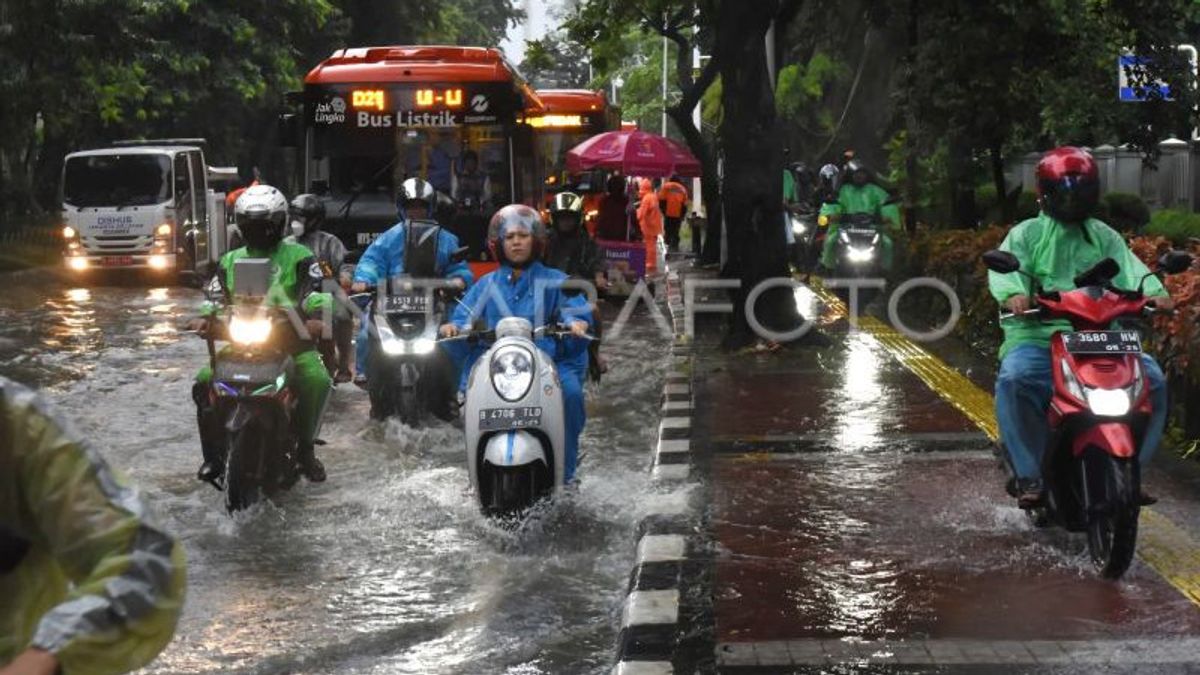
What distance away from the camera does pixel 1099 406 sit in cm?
669

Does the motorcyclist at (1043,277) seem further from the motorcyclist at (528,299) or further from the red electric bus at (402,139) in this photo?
the red electric bus at (402,139)

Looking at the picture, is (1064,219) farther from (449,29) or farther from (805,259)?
(449,29)

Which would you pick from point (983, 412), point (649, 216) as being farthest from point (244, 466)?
point (649, 216)

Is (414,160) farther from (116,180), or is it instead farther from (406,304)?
(116,180)

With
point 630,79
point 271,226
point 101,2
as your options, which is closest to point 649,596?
point 271,226

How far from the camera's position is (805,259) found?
2606 cm

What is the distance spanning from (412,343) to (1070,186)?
16.1 ft

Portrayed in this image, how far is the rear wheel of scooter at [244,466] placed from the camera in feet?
27.5

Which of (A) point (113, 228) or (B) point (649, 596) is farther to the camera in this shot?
(A) point (113, 228)

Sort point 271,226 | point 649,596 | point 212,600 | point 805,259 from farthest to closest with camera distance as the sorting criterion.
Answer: point 805,259
point 271,226
point 212,600
point 649,596

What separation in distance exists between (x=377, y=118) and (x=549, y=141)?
11.3 metres

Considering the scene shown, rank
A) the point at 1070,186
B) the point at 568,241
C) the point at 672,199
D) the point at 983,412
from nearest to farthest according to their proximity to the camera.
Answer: the point at 1070,186 < the point at 983,412 < the point at 568,241 < the point at 672,199

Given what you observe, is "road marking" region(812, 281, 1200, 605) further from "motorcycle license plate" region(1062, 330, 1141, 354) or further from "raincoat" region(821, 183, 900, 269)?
"motorcycle license plate" region(1062, 330, 1141, 354)

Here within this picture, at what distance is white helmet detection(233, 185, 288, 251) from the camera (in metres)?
8.92
